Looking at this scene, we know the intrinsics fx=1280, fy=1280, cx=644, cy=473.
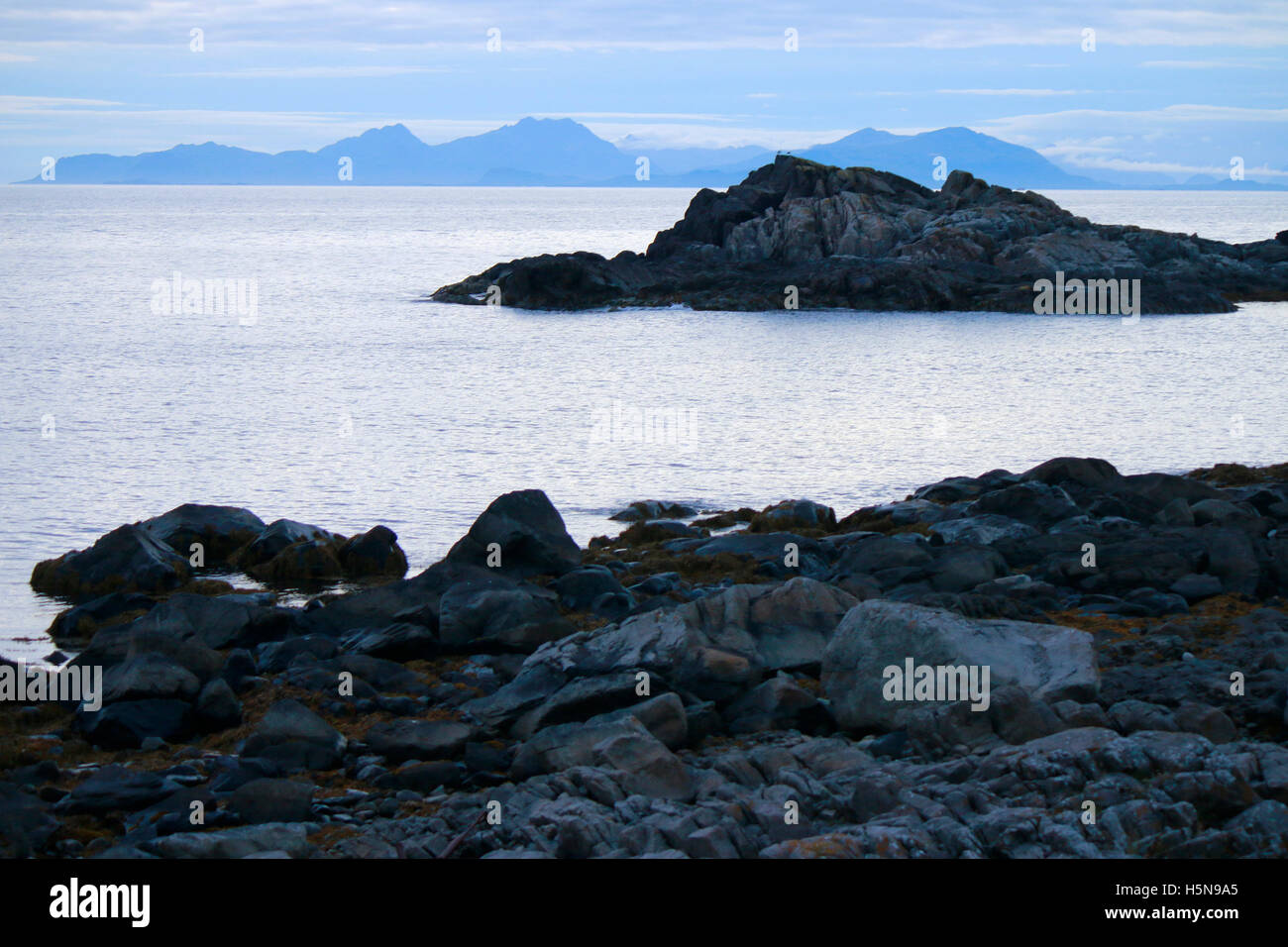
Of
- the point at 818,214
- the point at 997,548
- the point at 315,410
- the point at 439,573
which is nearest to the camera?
the point at 439,573

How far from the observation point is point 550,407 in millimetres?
40625

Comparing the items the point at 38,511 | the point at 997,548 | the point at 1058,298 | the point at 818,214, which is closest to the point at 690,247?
the point at 818,214

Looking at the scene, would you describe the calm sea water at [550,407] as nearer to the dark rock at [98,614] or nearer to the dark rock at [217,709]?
the dark rock at [98,614]

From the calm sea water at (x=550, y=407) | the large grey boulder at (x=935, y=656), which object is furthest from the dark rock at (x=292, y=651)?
the large grey boulder at (x=935, y=656)

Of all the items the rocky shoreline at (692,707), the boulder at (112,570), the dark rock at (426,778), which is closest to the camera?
the rocky shoreline at (692,707)

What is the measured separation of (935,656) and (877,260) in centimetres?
7239

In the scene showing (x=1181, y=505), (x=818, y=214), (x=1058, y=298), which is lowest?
(x=1181, y=505)

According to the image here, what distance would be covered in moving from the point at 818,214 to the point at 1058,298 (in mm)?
18024

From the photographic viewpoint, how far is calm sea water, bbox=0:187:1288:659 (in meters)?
27.2

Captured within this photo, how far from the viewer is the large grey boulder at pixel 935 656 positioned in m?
10.9

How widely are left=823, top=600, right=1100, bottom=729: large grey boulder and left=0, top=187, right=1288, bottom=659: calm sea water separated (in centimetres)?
1078

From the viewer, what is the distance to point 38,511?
988 inches

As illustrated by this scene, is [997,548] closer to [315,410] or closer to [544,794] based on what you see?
[544,794]

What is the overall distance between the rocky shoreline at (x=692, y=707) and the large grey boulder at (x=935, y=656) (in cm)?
3
